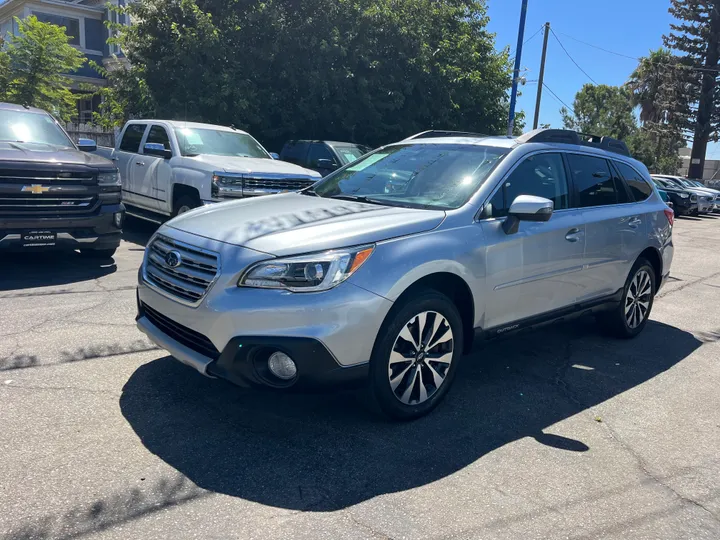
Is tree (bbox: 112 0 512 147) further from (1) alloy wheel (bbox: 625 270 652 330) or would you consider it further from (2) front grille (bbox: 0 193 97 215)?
(1) alloy wheel (bbox: 625 270 652 330)

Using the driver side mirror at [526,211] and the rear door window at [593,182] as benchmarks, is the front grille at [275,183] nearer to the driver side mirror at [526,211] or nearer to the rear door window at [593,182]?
the rear door window at [593,182]

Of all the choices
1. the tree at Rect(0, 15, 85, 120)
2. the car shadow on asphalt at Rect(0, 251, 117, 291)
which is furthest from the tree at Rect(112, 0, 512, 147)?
the car shadow on asphalt at Rect(0, 251, 117, 291)

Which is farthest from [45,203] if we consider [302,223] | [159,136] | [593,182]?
[593,182]

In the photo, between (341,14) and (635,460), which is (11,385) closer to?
(635,460)

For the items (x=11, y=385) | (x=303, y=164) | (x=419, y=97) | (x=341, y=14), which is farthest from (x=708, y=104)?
(x=11, y=385)

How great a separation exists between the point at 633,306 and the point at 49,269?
6.40 metres

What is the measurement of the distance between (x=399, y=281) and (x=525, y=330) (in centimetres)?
155

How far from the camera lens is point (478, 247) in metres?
4.20

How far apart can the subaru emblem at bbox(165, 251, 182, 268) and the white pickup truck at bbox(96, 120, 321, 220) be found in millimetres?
4901

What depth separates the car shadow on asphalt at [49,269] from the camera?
6.82 meters

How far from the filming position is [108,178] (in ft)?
24.5

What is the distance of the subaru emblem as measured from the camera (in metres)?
3.82

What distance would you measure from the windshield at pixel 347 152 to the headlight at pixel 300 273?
29.0 ft

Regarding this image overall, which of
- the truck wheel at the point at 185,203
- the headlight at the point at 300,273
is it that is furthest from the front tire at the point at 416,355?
the truck wheel at the point at 185,203
